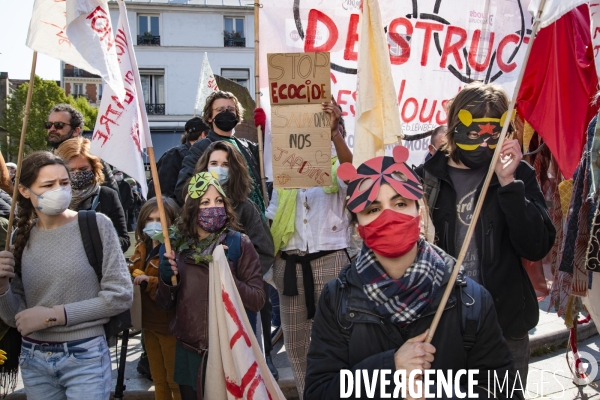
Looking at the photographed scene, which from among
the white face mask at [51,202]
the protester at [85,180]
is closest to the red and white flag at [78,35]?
the white face mask at [51,202]

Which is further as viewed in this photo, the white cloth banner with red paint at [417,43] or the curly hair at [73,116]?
the curly hair at [73,116]

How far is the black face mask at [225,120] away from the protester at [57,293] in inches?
58.0

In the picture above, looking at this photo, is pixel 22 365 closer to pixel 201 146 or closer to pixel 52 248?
pixel 52 248

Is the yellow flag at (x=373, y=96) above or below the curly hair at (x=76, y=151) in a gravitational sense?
above

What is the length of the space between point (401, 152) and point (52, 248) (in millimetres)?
1972

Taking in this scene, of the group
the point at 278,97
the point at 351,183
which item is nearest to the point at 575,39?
the point at 278,97

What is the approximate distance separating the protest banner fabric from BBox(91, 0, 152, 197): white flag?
888 millimetres

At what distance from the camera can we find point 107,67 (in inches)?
136

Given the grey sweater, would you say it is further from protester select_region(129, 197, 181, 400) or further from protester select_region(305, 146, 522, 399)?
protester select_region(305, 146, 522, 399)

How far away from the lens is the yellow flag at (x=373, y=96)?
144 inches

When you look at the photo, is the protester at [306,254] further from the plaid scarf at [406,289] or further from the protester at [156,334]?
the plaid scarf at [406,289]

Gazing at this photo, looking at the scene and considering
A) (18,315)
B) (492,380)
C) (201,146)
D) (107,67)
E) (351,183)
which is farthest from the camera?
(201,146)

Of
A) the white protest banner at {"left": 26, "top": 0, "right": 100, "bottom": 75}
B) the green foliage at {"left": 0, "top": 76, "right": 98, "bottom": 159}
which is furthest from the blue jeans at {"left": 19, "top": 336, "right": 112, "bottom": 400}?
the green foliage at {"left": 0, "top": 76, "right": 98, "bottom": 159}

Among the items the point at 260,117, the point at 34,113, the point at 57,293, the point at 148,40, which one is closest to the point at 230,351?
the point at 57,293
